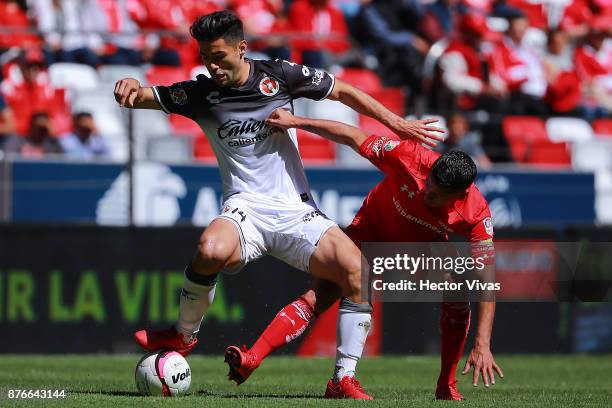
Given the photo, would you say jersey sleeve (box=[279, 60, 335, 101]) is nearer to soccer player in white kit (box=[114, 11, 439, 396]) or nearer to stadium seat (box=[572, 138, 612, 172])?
soccer player in white kit (box=[114, 11, 439, 396])

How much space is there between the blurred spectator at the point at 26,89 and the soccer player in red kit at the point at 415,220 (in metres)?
7.60

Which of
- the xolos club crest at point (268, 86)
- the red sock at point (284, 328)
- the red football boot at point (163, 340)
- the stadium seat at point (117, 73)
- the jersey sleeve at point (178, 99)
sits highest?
the xolos club crest at point (268, 86)

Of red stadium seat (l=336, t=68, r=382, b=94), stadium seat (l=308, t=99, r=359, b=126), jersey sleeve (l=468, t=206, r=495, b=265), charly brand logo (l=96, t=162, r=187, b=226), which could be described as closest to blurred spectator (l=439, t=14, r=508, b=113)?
red stadium seat (l=336, t=68, r=382, b=94)

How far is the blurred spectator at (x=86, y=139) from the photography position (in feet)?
45.0

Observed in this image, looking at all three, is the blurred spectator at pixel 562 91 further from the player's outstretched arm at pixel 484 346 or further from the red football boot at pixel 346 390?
the red football boot at pixel 346 390

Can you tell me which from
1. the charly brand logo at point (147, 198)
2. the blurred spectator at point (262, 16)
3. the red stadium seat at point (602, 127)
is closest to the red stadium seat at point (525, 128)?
the red stadium seat at point (602, 127)

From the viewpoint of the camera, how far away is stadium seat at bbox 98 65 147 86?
50.6 feet

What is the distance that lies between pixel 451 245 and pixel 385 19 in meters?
9.77

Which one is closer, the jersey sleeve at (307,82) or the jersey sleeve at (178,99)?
the jersey sleeve at (178,99)

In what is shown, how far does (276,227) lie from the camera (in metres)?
7.87

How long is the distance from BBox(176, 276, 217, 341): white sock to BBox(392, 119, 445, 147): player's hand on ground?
5.11 ft

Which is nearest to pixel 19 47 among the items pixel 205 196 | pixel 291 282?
pixel 205 196

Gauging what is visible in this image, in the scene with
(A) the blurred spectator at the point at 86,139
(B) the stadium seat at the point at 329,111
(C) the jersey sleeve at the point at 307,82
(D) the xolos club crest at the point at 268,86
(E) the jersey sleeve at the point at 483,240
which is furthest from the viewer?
(B) the stadium seat at the point at 329,111

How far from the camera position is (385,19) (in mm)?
17469
